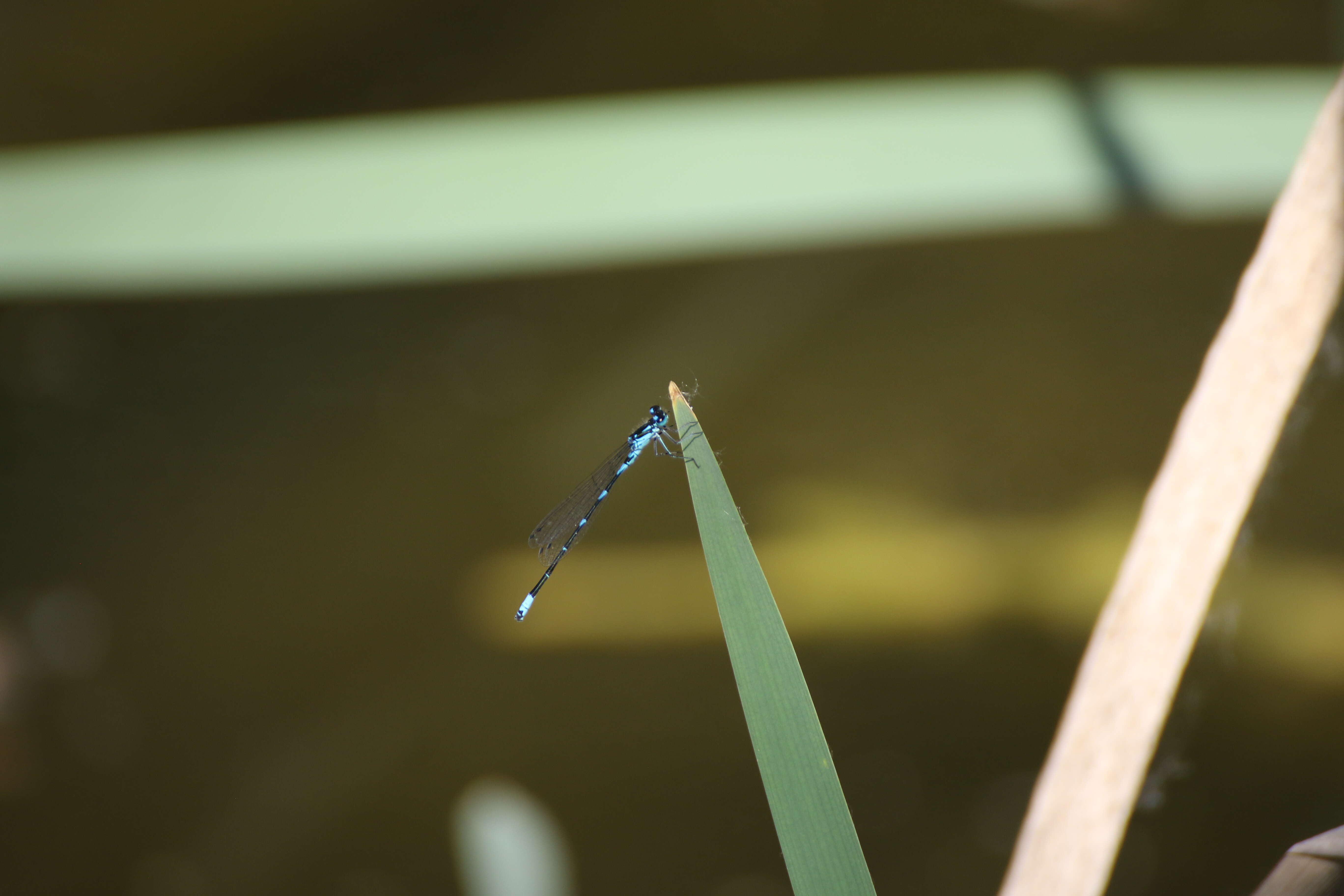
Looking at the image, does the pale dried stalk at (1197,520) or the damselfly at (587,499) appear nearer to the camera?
the pale dried stalk at (1197,520)

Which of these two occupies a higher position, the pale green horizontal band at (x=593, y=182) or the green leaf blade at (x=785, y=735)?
the pale green horizontal band at (x=593, y=182)

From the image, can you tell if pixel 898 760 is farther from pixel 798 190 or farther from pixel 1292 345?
pixel 1292 345

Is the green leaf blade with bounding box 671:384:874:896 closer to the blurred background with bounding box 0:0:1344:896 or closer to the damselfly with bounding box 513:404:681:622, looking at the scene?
the damselfly with bounding box 513:404:681:622

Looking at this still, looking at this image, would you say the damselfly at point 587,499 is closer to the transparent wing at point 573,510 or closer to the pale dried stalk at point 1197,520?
the transparent wing at point 573,510

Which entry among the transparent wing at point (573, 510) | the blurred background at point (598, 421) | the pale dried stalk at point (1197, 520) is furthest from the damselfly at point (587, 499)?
the pale dried stalk at point (1197, 520)

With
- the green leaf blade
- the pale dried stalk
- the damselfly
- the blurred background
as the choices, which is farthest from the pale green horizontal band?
the green leaf blade

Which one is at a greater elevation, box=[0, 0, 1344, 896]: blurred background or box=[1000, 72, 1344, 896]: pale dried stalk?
box=[0, 0, 1344, 896]: blurred background
